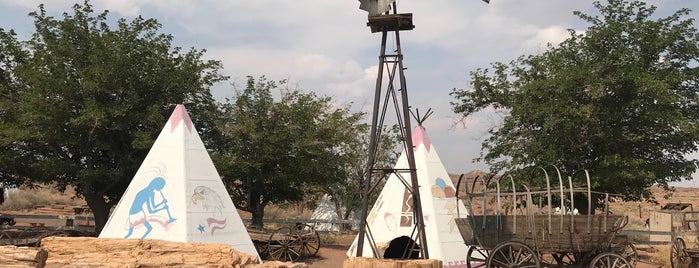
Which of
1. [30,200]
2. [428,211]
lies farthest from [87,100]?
[30,200]

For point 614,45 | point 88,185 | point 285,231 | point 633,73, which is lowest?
point 285,231

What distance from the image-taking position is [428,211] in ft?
43.8

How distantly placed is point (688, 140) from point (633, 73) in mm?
2633

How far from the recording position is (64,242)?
808cm

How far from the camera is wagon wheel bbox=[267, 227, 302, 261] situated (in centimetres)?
1803

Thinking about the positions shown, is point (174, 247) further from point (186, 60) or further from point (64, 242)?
point (186, 60)

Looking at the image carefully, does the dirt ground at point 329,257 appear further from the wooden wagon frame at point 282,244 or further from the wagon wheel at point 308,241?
the wooden wagon frame at point 282,244

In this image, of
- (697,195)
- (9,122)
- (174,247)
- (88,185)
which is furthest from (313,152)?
(697,195)

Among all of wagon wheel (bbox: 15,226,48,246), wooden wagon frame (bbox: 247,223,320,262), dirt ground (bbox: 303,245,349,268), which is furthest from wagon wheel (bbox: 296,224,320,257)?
wagon wheel (bbox: 15,226,48,246)

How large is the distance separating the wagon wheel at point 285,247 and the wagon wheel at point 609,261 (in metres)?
9.62

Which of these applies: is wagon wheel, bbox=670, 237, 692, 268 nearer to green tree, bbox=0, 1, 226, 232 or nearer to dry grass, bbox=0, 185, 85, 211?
green tree, bbox=0, 1, 226, 232

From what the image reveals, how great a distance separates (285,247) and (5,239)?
7362 millimetres

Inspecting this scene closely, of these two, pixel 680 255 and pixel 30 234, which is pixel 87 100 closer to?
pixel 30 234

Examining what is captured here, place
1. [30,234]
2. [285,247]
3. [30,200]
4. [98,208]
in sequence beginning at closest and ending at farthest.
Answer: [30,234]
[285,247]
[98,208]
[30,200]
